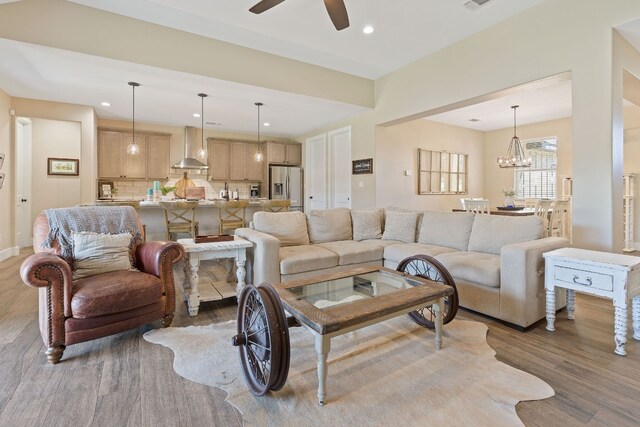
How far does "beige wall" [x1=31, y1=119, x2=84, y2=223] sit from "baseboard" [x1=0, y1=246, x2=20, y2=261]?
1078 millimetres

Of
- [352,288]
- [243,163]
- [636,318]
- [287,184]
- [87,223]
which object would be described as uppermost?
[243,163]

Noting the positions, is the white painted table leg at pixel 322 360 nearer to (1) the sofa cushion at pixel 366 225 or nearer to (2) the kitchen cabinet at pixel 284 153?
(1) the sofa cushion at pixel 366 225

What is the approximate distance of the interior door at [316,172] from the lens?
7434mm

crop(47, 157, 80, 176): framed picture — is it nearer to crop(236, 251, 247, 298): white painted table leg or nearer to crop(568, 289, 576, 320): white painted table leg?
crop(236, 251, 247, 298): white painted table leg

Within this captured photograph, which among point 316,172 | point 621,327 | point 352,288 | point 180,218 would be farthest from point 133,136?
point 621,327

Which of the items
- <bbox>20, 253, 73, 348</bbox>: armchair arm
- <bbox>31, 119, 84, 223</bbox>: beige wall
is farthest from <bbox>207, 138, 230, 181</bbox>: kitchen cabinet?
<bbox>20, 253, 73, 348</bbox>: armchair arm

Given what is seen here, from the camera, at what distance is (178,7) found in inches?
134

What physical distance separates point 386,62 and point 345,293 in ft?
13.3

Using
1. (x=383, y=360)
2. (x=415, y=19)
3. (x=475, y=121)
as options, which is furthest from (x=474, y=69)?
(x=383, y=360)

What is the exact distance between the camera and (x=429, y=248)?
3.55 meters

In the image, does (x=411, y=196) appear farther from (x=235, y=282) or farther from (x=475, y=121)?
(x=235, y=282)

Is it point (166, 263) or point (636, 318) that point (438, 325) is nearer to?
point (636, 318)

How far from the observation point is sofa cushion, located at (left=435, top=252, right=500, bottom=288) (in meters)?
2.69

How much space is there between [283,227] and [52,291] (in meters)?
2.16
